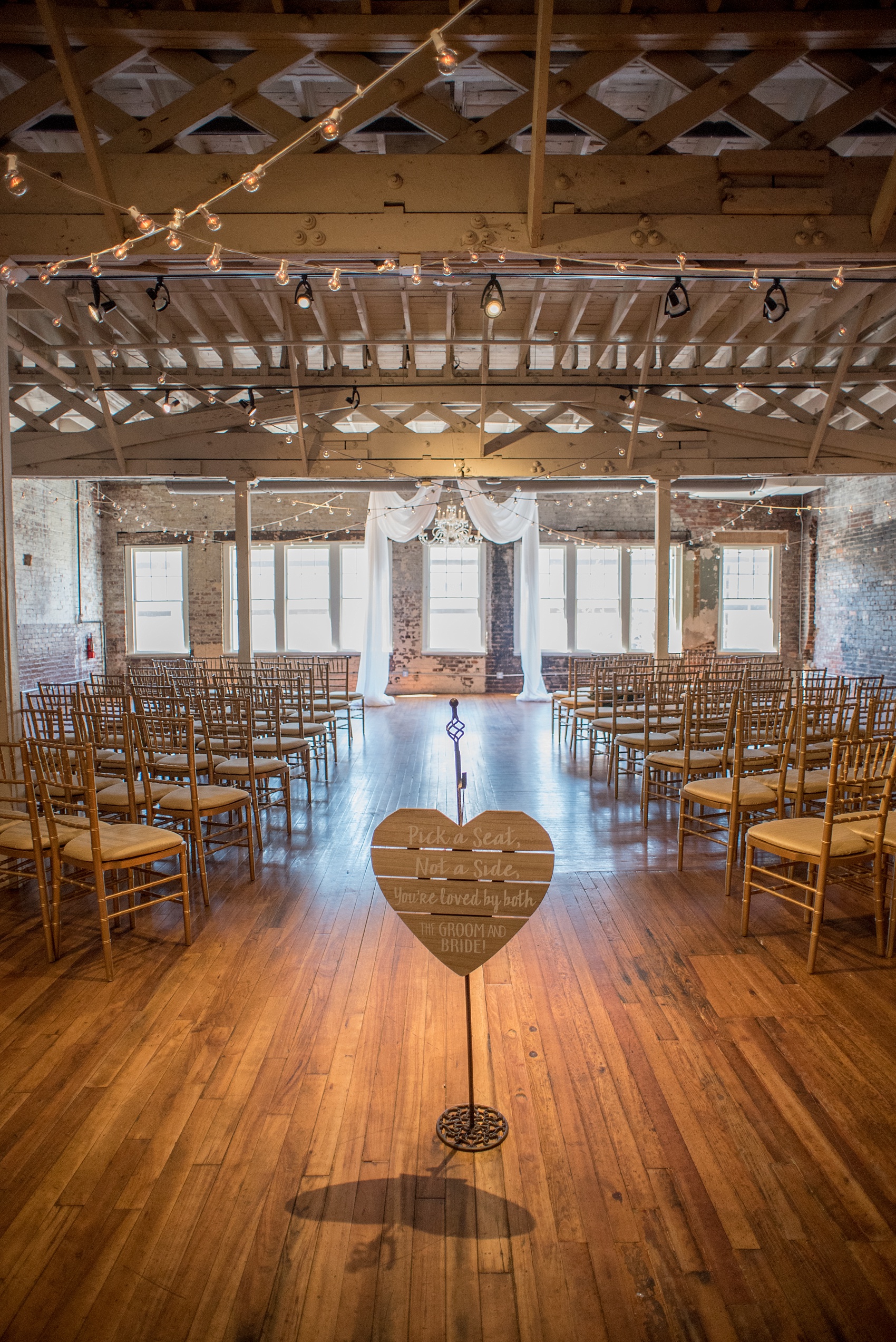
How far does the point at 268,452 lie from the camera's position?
31.9ft

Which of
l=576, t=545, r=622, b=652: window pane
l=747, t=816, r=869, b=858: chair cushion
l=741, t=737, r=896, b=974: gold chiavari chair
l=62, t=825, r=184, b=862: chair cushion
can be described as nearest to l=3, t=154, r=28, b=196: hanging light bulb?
l=62, t=825, r=184, b=862: chair cushion

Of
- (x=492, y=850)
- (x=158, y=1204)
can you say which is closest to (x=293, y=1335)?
(x=158, y=1204)

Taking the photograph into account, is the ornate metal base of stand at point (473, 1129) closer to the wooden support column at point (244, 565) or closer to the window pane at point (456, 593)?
the wooden support column at point (244, 565)

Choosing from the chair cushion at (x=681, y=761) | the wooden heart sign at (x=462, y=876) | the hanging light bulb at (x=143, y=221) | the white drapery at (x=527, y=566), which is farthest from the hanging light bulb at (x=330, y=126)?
the white drapery at (x=527, y=566)

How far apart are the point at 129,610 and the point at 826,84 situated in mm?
12430

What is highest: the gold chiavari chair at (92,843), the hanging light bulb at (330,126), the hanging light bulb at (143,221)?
the hanging light bulb at (330,126)

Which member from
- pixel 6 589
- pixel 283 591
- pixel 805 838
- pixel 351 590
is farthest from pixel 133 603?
pixel 805 838

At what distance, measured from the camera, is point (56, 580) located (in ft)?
41.5

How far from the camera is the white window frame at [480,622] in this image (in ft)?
46.3

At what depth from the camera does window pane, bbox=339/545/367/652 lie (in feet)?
47.3

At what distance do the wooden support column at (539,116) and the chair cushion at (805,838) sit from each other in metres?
3.28

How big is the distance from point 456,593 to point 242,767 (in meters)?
9.23

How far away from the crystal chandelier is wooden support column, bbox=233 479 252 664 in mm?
2999

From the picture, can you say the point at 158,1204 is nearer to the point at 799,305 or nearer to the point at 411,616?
the point at 799,305
